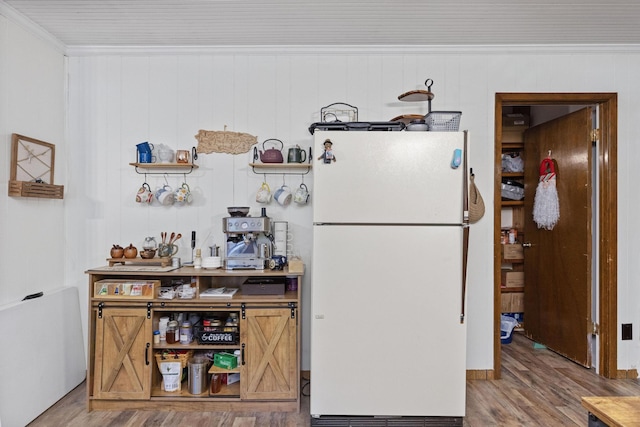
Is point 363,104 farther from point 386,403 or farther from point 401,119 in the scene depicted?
point 386,403

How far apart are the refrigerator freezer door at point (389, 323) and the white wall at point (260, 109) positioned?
701mm

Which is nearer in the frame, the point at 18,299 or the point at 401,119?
the point at 18,299

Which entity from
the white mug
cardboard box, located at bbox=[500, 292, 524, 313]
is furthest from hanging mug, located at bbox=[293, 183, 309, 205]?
cardboard box, located at bbox=[500, 292, 524, 313]

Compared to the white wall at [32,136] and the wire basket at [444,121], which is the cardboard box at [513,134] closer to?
the wire basket at [444,121]

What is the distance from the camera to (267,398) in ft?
7.58

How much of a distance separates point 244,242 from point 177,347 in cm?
78

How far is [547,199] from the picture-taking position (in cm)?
334

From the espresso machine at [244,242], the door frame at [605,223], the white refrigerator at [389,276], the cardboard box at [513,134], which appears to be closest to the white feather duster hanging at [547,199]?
the door frame at [605,223]

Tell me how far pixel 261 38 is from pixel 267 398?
244cm

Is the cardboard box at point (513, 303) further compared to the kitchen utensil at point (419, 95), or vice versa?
the cardboard box at point (513, 303)

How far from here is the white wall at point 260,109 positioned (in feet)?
9.14

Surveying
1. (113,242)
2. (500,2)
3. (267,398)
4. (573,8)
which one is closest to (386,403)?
(267,398)

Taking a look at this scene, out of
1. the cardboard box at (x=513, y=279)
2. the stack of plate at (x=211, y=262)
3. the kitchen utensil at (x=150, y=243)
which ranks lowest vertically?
the cardboard box at (x=513, y=279)

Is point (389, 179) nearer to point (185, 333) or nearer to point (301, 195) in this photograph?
point (301, 195)
